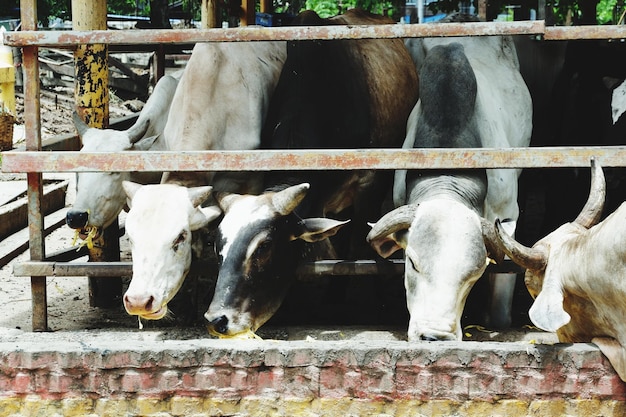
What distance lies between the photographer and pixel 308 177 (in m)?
6.32

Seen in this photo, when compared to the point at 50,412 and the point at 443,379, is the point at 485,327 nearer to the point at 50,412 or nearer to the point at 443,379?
the point at 443,379

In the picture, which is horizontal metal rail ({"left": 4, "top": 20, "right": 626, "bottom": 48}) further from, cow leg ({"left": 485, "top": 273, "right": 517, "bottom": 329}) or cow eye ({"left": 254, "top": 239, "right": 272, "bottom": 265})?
cow leg ({"left": 485, "top": 273, "right": 517, "bottom": 329})

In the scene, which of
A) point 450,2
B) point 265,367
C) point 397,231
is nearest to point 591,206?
point 397,231

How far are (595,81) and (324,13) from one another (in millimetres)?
11474

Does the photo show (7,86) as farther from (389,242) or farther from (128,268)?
(389,242)

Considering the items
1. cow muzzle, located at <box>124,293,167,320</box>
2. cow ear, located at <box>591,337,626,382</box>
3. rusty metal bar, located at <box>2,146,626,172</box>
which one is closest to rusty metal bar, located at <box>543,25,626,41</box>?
rusty metal bar, located at <box>2,146,626,172</box>

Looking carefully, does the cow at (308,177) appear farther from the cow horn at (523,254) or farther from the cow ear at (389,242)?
the cow horn at (523,254)

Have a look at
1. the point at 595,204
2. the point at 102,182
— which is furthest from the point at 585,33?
the point at 102,182

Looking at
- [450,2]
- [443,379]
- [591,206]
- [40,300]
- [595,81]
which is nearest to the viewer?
[443,379]

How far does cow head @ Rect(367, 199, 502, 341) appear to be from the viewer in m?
4.96

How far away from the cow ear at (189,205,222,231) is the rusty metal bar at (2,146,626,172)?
0.43 meters

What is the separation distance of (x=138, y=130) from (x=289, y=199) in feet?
5.36

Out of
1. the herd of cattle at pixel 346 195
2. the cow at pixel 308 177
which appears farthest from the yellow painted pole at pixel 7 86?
the herd of cattle at pixel 346 195

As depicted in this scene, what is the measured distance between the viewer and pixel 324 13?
19609 millimetres
